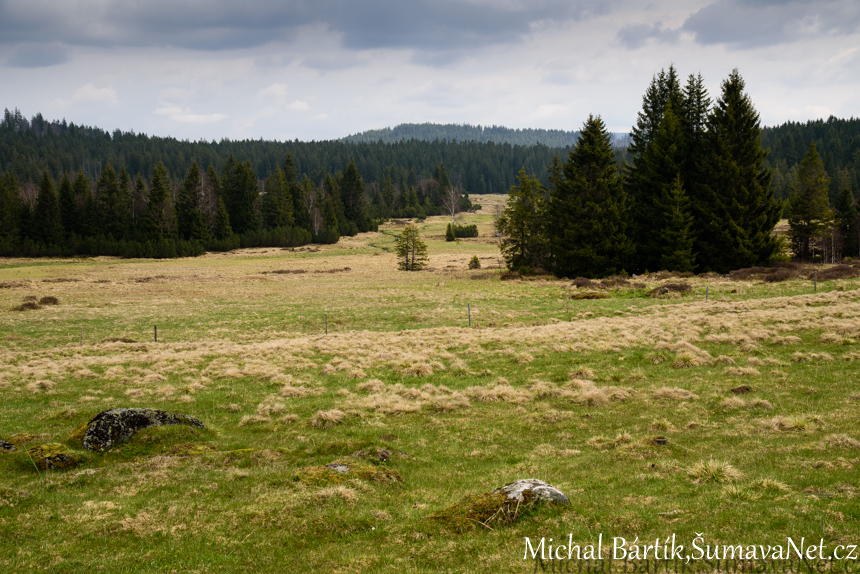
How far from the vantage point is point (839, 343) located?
19.1 metres

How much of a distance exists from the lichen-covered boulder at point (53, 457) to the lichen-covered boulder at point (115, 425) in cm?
66

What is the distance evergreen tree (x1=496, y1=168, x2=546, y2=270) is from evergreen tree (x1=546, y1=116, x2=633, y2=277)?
4437 millimetres

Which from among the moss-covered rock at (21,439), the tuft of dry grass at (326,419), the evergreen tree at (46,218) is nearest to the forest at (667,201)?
the tuft of dry grass at (326,419)

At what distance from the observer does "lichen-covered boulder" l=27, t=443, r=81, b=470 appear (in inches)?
417

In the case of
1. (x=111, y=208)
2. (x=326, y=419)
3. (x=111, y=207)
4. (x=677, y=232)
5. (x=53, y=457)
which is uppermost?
(x=111, y=207)

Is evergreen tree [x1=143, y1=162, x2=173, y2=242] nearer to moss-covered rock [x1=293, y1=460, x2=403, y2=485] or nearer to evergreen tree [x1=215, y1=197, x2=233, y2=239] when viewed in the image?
evergreen tree [x1=215, y1=197, x2=233, y2=239]

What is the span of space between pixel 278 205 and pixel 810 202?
307 ft

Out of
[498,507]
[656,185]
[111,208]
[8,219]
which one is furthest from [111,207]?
[498,507]

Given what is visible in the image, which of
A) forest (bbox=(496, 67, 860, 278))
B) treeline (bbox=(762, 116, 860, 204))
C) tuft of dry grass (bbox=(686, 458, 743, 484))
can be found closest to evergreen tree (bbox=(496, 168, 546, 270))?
forest (bbox=(496, 67, 860, 278))

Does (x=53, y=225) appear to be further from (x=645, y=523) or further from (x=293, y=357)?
(x=645, y=523)

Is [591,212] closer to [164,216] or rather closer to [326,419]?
[326,419]

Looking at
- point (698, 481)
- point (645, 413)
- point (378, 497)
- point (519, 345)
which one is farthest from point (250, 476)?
point (519, 345)

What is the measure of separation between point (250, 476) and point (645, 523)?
716 cm

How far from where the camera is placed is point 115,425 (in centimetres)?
1214
